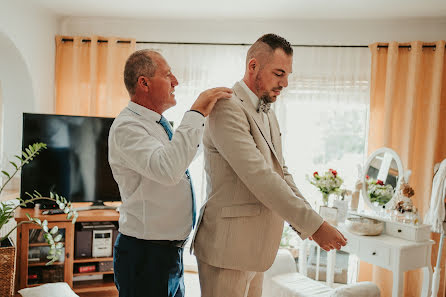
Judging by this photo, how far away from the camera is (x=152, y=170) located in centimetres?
125

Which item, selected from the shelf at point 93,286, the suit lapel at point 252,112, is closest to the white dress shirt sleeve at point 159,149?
the suit lapel at point 252,112

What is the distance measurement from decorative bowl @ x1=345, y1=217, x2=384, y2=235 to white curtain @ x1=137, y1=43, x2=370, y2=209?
105 centimetres

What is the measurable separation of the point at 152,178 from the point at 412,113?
10.2 ft

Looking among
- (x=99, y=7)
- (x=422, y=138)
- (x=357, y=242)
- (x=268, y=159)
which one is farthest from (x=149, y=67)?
(x=422, y=138)

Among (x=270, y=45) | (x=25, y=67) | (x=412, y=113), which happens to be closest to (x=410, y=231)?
(x=412, y=113)

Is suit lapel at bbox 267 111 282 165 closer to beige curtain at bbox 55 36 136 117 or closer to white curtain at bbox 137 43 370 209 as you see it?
white curtain at bbox 137 43 370 209

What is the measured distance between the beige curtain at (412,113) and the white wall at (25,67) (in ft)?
10.6

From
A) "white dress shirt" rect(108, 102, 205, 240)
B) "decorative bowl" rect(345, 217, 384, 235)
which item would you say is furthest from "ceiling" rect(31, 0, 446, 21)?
"white dress shirt" rect(108, 102, 205, 240)

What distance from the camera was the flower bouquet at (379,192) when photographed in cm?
323

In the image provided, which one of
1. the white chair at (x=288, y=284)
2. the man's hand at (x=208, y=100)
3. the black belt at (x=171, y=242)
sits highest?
the man's hand at (x=208, y=100)

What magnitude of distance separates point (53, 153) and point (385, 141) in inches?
120

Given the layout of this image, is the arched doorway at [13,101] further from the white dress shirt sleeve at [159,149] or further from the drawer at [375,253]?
the drawer at [375,253]

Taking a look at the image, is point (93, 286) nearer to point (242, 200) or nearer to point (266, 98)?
point (242, 200)

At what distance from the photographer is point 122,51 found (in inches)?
157
